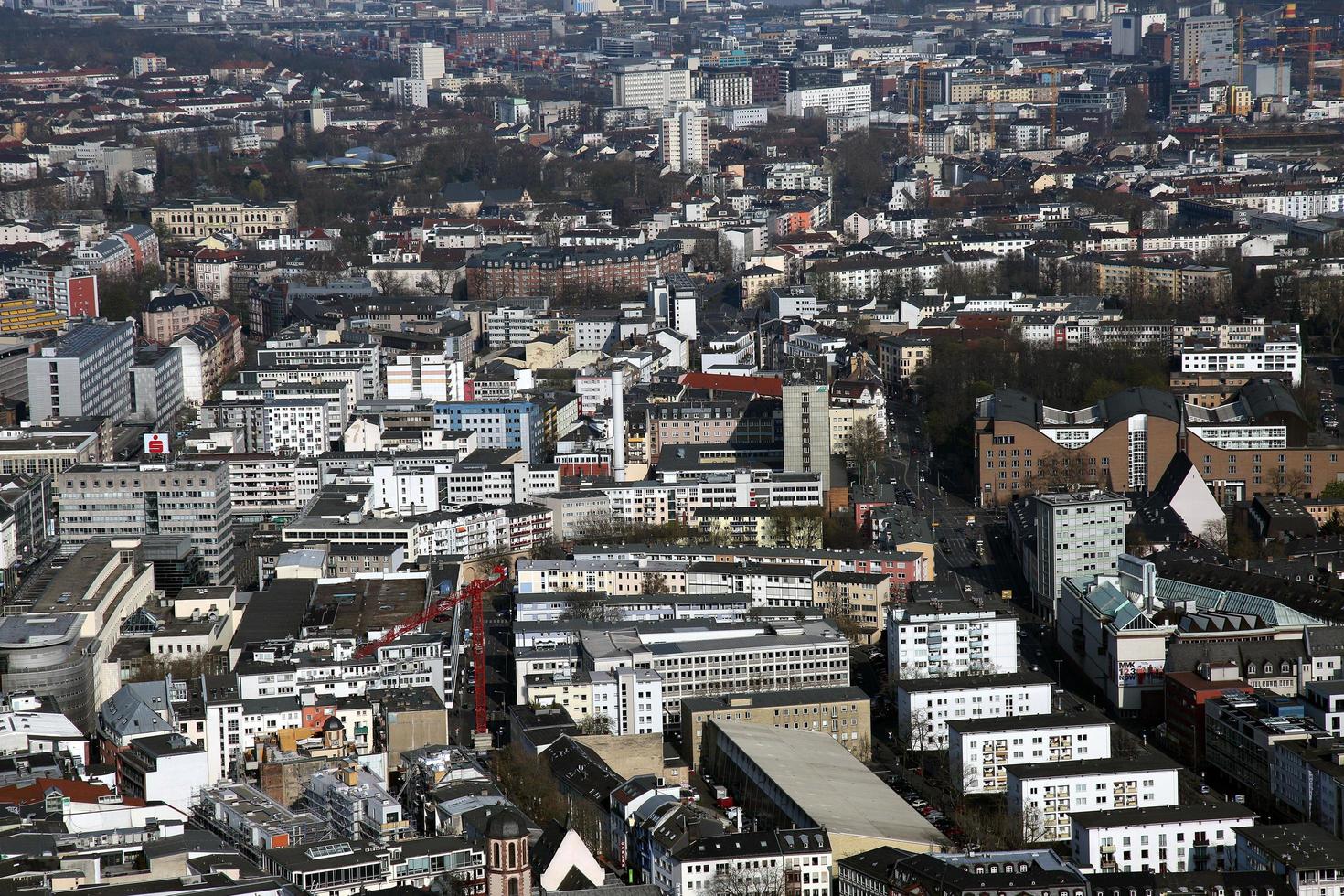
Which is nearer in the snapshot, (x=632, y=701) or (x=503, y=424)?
(x=632, y=701)

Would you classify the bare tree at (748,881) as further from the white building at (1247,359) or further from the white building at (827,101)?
the white building at (827,101)

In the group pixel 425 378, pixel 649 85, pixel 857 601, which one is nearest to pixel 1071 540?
pixel 857 601

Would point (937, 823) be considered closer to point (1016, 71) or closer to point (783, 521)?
point (783, 521)

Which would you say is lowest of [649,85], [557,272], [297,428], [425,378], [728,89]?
[297,428]

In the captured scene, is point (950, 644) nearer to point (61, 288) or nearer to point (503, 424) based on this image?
point (503, 424)

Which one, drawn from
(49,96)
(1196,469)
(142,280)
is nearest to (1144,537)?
(1196,469)

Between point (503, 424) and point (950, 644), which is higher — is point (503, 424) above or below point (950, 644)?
above

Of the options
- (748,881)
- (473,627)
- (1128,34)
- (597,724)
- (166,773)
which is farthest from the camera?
(1128,34)
